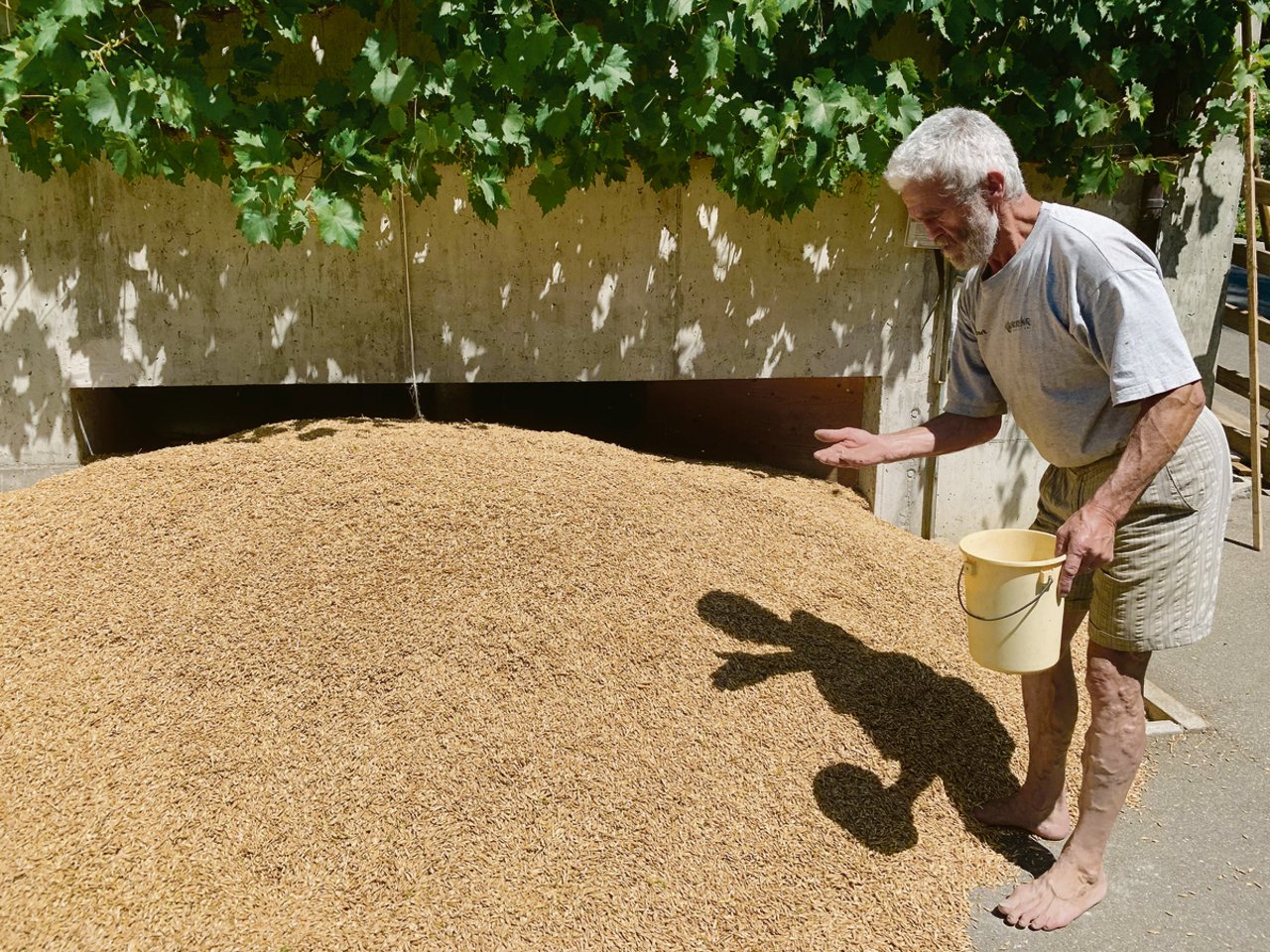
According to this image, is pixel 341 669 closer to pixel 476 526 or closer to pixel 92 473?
pixel 476 526

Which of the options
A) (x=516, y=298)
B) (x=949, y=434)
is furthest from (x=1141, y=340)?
(x=516, y=298)

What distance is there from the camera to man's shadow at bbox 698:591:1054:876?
9.16 ft

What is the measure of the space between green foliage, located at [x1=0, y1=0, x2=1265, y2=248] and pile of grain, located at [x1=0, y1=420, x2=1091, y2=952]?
1.11 metres

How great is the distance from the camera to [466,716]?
2.87m

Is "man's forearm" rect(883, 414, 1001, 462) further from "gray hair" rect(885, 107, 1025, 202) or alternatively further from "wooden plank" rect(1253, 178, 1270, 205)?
"wooden plank" rect(1253, 178, 1270, 205)

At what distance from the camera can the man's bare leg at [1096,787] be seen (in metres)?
2.49

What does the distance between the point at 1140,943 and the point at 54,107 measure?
4207mm

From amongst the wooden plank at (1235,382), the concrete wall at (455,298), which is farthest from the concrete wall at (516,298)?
the wooden plank at (1235,382)

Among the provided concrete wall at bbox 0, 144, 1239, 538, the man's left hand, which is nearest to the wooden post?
concrete wall at bbox 0, 144, 1239, 538

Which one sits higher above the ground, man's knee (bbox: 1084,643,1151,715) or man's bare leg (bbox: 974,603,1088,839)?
man's knee (bbox: 1084,643,1151,715)

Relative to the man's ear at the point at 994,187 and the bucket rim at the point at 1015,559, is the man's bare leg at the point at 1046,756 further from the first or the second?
the man's ear at the point at 994,187

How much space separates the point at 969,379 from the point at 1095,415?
1.39 ft

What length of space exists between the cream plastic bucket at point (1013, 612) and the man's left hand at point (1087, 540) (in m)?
0.04

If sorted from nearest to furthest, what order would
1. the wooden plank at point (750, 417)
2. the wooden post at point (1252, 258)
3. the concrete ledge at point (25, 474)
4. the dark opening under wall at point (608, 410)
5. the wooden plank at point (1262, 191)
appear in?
1. the concrete ledge at point (25, 474)
2. the wooden post at point (1252, 258)
3. the wooden plank at point (1262, 191)
4. the dark opening under wall at point (608, 410)
5. the wooden plank at point (750, 417)
